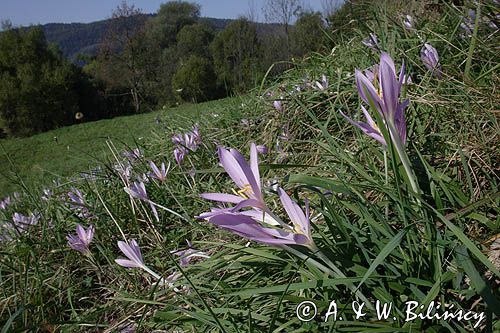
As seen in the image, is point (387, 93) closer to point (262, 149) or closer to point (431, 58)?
point (431, 58)

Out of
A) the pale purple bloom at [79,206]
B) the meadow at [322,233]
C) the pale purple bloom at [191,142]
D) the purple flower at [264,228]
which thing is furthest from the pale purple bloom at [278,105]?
the purple flower at [264,228]

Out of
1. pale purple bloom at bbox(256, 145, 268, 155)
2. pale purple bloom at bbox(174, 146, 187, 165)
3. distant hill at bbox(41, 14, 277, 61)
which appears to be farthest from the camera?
distant hill at bbox(41, 14, 277, 61)

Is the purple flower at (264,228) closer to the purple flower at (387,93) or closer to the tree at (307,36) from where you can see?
the purple flower at (387,93)

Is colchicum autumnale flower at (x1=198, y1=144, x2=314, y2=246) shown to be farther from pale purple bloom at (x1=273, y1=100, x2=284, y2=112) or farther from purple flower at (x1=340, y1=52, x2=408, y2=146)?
pale purple bloom at (x1=273, y1=100, x2=284, y2=112)

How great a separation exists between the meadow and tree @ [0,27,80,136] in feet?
100

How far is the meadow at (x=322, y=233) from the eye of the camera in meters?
0.83

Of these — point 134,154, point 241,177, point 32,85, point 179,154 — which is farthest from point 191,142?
point 32,85

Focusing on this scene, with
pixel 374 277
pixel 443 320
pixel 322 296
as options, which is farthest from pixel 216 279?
pixel 443 320

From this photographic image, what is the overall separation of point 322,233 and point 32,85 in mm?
32812

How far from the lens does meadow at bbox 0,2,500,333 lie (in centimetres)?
83

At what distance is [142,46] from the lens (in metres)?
37.2

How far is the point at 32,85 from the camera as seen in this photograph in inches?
1175

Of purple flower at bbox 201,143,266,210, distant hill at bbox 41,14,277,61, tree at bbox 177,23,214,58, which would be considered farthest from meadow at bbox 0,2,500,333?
distant hill at bbox 41,14,277,61

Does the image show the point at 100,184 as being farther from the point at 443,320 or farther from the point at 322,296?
the point at 443,320
